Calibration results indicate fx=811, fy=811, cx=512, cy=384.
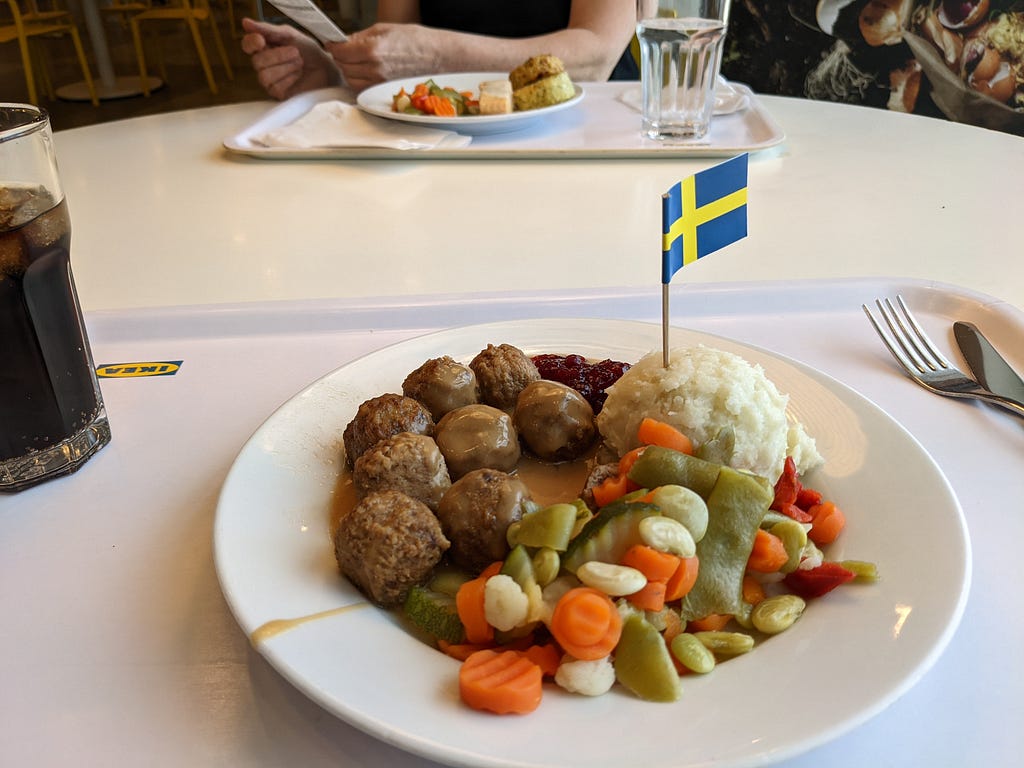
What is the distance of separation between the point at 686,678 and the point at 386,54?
2544mm

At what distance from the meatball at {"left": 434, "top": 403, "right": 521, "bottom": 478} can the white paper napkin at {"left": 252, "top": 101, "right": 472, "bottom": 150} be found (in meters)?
1.39

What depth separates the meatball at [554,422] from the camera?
1.15 meters

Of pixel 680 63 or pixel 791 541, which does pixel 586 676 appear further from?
Result: pixel 680 63

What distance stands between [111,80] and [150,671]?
927cm

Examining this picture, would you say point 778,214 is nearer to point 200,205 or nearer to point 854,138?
point 854,138

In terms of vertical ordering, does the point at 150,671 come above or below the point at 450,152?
below

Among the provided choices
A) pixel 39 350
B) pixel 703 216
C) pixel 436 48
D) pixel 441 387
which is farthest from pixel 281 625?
pixel 436 48

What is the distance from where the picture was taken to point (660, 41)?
2266 mm

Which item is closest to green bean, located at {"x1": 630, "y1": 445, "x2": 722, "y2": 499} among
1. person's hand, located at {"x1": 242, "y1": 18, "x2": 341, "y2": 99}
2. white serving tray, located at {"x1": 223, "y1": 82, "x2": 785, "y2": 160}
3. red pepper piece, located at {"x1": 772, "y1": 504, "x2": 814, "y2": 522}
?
red pepper piece, located at {"x1": 772, "y1": 504, "x2": 814, "y2": 522}

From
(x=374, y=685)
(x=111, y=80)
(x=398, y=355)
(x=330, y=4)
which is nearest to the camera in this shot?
(x=374, y=685)

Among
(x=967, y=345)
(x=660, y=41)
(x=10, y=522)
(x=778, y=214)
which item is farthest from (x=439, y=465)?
(x=660, y=41)

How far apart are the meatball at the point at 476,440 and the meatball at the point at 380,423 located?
1.5 inches

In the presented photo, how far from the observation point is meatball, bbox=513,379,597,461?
1.15 m

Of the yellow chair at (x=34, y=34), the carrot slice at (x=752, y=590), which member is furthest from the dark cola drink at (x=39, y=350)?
the yellow chair at (x=34, y=34)
